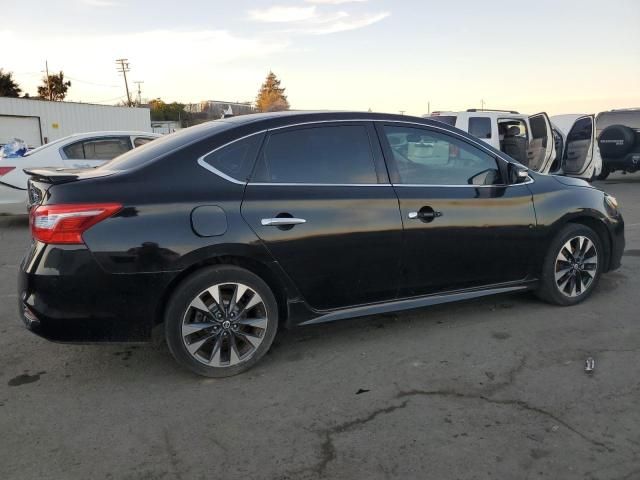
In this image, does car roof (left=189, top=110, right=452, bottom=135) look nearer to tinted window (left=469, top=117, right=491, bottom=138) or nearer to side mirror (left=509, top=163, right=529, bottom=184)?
side mirror (left=509, top=163, right=529, bottom=184)

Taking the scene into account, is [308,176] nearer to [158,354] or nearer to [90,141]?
[158,354]

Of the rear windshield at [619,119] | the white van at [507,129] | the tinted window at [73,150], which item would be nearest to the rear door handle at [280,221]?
the tinted window at [73,150]

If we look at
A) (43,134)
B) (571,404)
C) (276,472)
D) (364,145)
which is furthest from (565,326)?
(43,134)

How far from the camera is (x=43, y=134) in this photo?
37750 mm

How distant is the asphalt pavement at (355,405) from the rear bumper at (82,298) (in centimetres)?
40

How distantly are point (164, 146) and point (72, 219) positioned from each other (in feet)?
2.65

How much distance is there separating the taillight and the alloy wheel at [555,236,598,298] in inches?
134

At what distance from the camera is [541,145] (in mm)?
11688

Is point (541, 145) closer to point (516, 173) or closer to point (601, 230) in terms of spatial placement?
point (601, 230)

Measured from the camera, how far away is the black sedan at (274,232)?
121 inches

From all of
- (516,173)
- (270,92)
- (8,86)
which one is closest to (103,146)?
(516,173)

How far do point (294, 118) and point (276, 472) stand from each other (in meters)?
2.19

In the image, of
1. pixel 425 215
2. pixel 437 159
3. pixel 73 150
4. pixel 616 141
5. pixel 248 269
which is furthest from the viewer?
pixel 616 141

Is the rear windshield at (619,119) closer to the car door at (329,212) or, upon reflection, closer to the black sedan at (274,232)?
the black sedan at (274,232)
